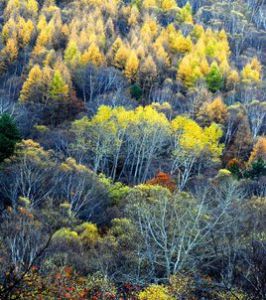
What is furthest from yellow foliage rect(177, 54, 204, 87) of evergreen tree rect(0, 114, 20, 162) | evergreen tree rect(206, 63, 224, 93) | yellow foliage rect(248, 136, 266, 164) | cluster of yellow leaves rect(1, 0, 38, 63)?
evergreen tree rect(0, 114, 20, 162)

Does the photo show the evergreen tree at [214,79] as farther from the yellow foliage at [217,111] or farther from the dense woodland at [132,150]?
the yellow foliage at [217,111]

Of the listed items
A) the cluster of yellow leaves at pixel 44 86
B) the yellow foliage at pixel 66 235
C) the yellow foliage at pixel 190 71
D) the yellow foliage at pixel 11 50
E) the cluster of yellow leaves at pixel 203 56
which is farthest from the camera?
the yellow foliage at pixel 11 50

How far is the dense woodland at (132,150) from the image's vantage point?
15539 millimetres

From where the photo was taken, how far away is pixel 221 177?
33.8 meters

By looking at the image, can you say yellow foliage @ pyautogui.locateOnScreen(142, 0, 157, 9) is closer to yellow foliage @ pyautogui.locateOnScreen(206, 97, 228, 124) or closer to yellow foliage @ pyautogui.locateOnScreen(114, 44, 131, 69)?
yellow foliage @ pyautogui.locateOnScreen(114, 44, 131, 69)

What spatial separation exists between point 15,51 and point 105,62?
12936mm

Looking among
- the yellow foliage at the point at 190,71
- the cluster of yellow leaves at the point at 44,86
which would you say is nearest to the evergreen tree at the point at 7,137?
the cluster of yellow leaves at the point at 44,86

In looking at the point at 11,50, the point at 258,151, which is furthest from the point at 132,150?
the point at 11,50

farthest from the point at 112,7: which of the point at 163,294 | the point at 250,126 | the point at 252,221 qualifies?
the point at 163,294

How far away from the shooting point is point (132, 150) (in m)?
39.8

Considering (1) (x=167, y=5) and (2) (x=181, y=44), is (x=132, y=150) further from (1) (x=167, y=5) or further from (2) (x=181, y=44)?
(1) (x=167, y=5)

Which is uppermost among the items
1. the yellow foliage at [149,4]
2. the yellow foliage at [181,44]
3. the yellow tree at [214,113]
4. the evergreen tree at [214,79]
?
the yellow foliage at [149,4]

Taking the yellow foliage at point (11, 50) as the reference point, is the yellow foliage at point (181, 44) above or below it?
above

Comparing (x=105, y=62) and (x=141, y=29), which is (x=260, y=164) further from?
(x=141, y=29)
